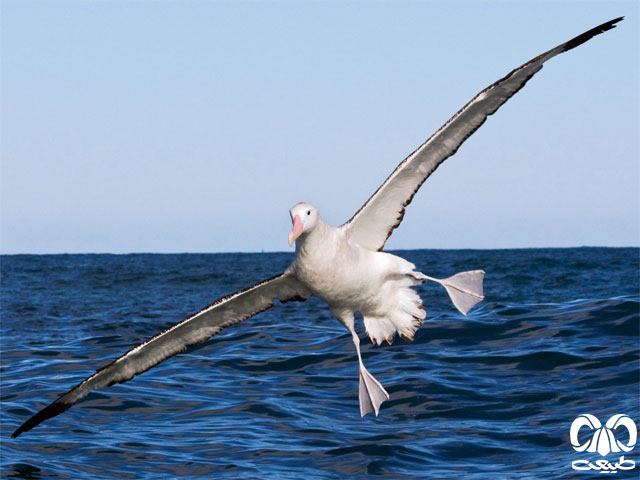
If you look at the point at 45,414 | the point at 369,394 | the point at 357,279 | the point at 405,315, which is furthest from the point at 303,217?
the point at 45,414

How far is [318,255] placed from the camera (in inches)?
336

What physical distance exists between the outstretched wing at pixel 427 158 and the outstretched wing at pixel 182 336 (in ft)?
3.25

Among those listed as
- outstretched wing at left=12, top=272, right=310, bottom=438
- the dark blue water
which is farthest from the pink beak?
the dark blue water

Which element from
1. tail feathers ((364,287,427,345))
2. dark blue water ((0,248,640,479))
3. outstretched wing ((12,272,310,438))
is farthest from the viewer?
dark blue water ((0,248,640,479))

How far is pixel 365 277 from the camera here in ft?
29.8

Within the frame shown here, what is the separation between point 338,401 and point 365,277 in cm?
395

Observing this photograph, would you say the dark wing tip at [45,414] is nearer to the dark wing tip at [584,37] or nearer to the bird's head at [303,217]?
the bird's head at [303,217]

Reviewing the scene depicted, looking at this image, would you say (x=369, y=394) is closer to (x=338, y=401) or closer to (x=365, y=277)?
(x=365, y=277)

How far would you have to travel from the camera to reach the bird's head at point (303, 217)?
8.06 metres

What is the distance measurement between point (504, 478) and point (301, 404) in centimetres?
345

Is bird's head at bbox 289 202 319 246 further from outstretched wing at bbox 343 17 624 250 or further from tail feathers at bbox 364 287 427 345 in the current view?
tail feathers at bbox 364 287 427 345

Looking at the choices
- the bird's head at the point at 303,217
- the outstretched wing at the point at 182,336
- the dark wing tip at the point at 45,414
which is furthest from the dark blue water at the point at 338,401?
the bird's head at the point at 303,217

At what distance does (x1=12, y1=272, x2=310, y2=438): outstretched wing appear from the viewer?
1002 cm

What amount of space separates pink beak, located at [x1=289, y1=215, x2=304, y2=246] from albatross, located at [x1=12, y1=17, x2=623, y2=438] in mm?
12
